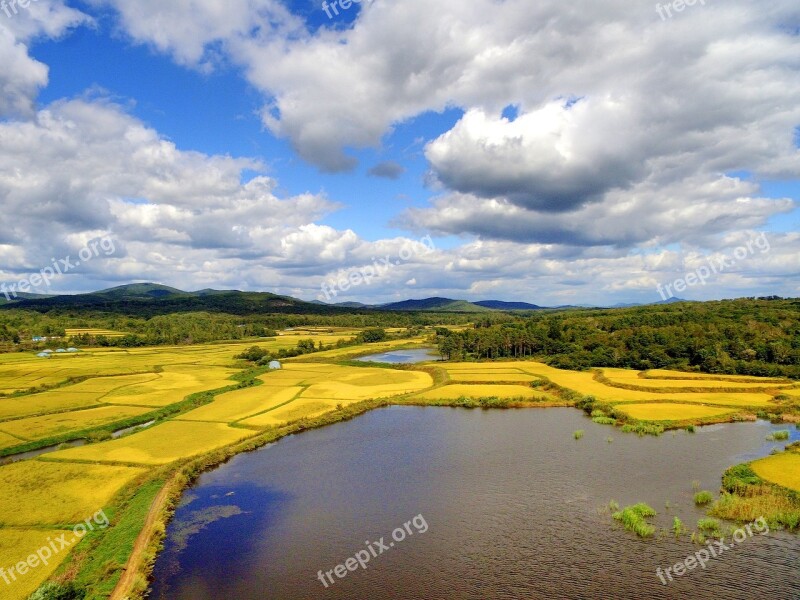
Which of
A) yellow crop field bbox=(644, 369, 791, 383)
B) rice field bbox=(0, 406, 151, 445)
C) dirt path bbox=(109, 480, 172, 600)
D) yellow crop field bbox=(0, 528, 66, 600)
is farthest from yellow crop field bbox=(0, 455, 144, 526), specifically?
yellow crop field bbox=(644, 369, 791, 383)

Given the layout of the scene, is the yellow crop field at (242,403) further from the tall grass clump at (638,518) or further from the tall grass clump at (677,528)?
the tall grass clump at (677,528)

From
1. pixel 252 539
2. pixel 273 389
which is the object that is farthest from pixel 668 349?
pixel 252 539

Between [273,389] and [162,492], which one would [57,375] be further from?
[162,492]

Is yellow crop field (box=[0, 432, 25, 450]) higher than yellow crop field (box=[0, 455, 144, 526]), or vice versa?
yellow crop field (box=[0, 432, 25, 450])

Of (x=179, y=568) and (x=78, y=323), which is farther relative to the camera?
(x=78, y=323)

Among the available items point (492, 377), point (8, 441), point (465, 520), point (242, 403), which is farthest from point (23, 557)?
point (492, 377)

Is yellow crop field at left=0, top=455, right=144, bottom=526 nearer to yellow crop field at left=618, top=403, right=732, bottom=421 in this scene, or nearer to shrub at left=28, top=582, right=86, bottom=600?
shrub at left=28, top=582, right=86, bottom=600
